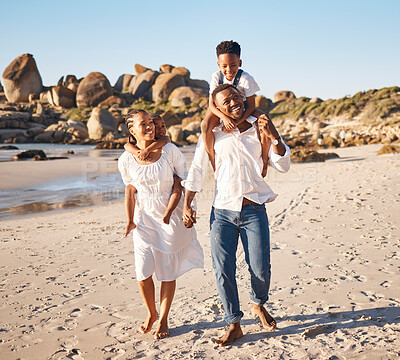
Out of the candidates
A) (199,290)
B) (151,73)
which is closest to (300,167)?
(199,290)

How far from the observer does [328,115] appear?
144 ft

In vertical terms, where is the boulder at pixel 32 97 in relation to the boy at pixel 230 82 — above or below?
above

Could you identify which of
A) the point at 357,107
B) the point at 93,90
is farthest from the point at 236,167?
the point at 93,90

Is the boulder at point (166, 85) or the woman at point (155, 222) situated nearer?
the woman at point (155, 222)

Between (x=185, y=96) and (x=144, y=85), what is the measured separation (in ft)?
38.7

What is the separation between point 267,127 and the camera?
279 centimetres

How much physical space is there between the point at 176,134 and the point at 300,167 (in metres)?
24.8

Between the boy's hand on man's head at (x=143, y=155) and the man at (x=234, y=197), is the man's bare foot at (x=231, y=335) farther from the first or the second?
the boy's hand on man's head at (x=143, y=155)

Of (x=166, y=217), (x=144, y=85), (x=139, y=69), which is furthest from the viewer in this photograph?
(x=139, y=69)

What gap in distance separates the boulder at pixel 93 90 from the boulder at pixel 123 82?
12.1 m

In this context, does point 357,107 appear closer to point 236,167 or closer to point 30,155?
point 30,155

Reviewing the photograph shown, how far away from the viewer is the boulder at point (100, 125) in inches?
1700

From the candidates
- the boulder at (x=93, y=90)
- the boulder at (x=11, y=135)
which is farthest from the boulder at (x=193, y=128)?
the boulder at (x=93, y=90)

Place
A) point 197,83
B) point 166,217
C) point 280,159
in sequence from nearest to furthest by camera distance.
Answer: point 280,159 < point 166,217 < point 197,83
